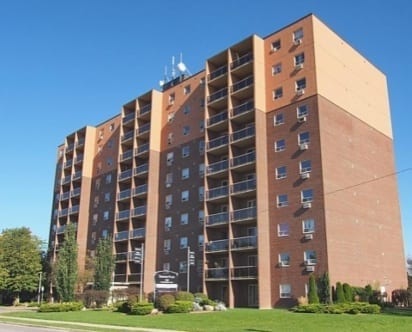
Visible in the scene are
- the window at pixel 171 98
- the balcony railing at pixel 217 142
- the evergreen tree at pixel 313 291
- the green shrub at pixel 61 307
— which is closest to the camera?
the evergreen tree at pixel 313 291

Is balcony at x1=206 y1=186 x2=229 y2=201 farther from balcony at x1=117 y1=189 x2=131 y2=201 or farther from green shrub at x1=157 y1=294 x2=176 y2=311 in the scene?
balcony at x1=117 y1=189 x2=131 y2=201

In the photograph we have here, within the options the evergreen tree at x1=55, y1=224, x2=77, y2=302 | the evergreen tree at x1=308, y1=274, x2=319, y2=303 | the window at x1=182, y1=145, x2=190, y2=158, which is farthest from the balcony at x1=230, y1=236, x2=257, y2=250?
the evergreen tree at x1=55, y1=224, x2=77, y2=302

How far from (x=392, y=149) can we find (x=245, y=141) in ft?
61.4

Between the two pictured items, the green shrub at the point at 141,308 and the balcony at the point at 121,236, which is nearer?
the green shrub at the point at 141,308

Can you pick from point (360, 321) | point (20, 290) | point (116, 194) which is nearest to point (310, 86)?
point (360, 321)

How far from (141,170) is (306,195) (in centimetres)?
2591

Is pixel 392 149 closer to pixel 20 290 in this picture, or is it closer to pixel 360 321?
pixel 360 321

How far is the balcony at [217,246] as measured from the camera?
50.2 m

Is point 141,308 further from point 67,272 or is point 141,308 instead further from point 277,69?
point 277,69

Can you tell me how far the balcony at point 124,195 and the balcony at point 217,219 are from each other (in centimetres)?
1670

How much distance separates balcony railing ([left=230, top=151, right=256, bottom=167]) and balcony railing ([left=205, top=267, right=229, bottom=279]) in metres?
10.6

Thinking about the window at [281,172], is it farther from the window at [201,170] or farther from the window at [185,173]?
the window at [185,173]

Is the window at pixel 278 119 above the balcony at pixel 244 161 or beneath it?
above

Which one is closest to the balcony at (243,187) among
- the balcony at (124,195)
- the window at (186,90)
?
the window at (186,90)
